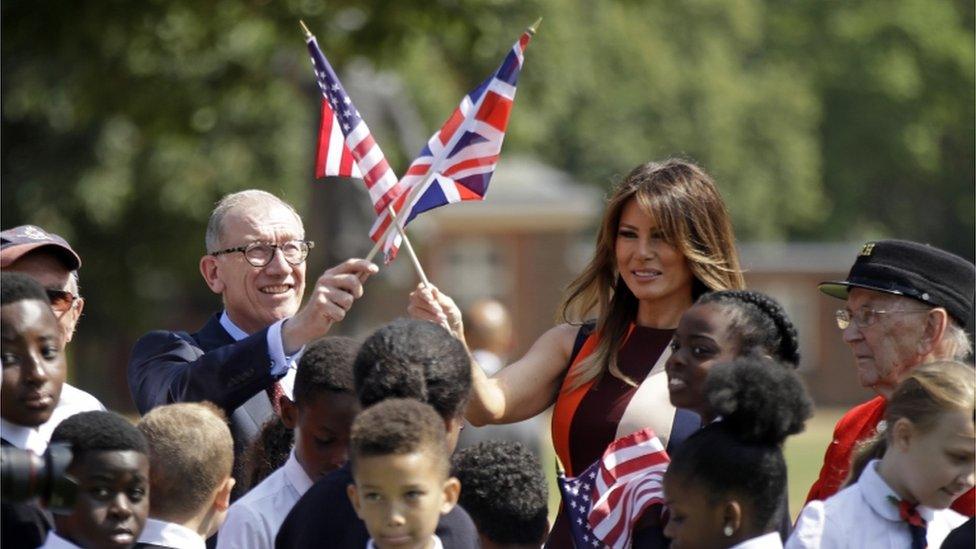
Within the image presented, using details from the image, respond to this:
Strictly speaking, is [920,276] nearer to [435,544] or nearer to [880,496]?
[880,496]

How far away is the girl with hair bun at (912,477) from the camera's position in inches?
173

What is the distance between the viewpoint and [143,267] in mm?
31734

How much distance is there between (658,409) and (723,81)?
49.2 metres

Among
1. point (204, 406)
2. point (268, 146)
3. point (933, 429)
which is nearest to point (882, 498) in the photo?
point (933, 429)

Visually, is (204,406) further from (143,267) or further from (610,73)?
(610,73)

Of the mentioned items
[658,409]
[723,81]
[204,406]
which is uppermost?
[723,81]

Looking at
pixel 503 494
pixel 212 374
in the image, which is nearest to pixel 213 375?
pixel 212 374

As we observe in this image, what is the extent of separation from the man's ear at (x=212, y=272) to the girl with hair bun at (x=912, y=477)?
2451 mm

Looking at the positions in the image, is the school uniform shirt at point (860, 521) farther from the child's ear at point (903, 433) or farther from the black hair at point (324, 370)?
the black hair at point (324, 370)

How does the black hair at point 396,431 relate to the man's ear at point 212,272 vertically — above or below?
below

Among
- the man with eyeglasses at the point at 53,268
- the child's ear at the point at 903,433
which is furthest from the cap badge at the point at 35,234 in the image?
the child's ear at the point at 903,433

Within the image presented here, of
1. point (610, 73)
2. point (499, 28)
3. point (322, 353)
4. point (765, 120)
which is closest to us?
point (322, 353)

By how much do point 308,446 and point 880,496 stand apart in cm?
159

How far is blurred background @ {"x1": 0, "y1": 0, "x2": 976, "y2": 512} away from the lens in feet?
55.4
